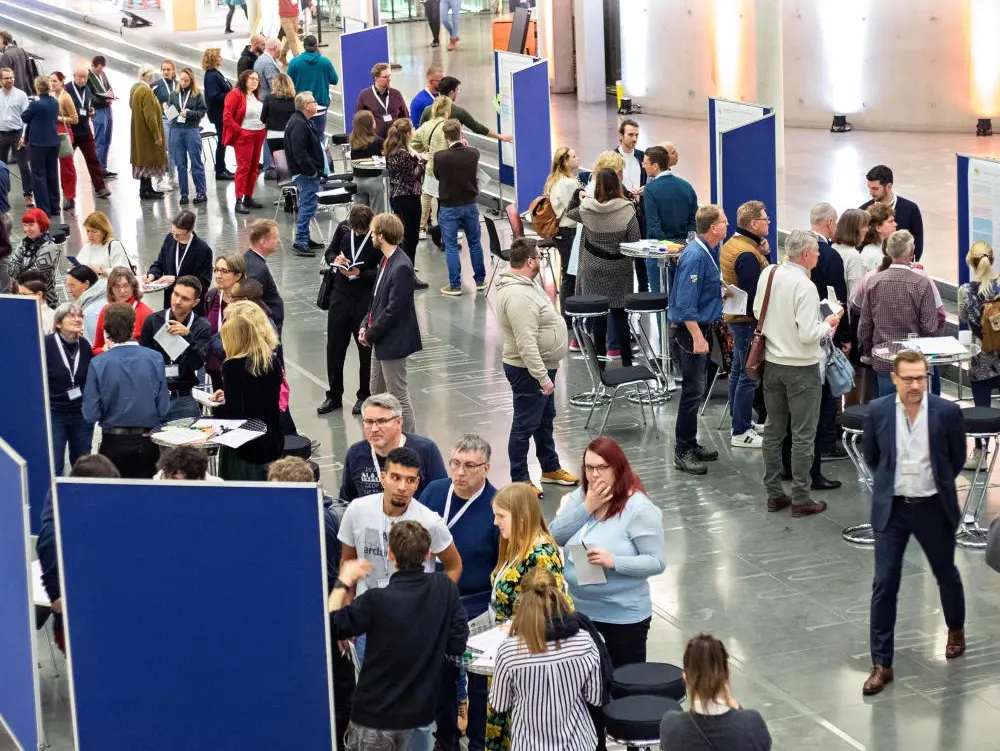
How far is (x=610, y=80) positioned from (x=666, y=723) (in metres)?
19.9

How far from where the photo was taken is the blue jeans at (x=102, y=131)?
1878 cm

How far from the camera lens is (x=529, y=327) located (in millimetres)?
8414

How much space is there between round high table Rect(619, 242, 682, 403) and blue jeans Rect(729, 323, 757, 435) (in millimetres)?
865

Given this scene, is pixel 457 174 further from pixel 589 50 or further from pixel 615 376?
pixel 589 50

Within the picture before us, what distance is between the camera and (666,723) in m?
4.67

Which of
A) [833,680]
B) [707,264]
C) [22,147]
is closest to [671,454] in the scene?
[707,264]

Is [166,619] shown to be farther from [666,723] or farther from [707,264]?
[707,264]

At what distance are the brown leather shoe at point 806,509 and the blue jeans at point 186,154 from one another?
10.6 m

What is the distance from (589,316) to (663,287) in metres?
0.61

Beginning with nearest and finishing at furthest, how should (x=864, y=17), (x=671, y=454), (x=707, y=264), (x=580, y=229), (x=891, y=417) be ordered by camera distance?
(x=891, y=417) → (x=707, y=264) → (x=671, y=454) → (x=580, y=229) → (x=864, y=17)

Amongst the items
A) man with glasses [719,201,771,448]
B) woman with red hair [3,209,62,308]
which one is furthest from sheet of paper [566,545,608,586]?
woman with red hair [3,209,62,308]

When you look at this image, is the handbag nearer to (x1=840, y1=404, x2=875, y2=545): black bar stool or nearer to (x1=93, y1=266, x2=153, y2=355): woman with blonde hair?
(x1=840, y1=404, x2=875, y2=545): black bar stool

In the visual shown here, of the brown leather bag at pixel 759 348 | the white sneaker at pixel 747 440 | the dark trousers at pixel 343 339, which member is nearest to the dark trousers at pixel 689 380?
the white sneaker at pixel 747 440

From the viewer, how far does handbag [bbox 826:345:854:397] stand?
867cm
